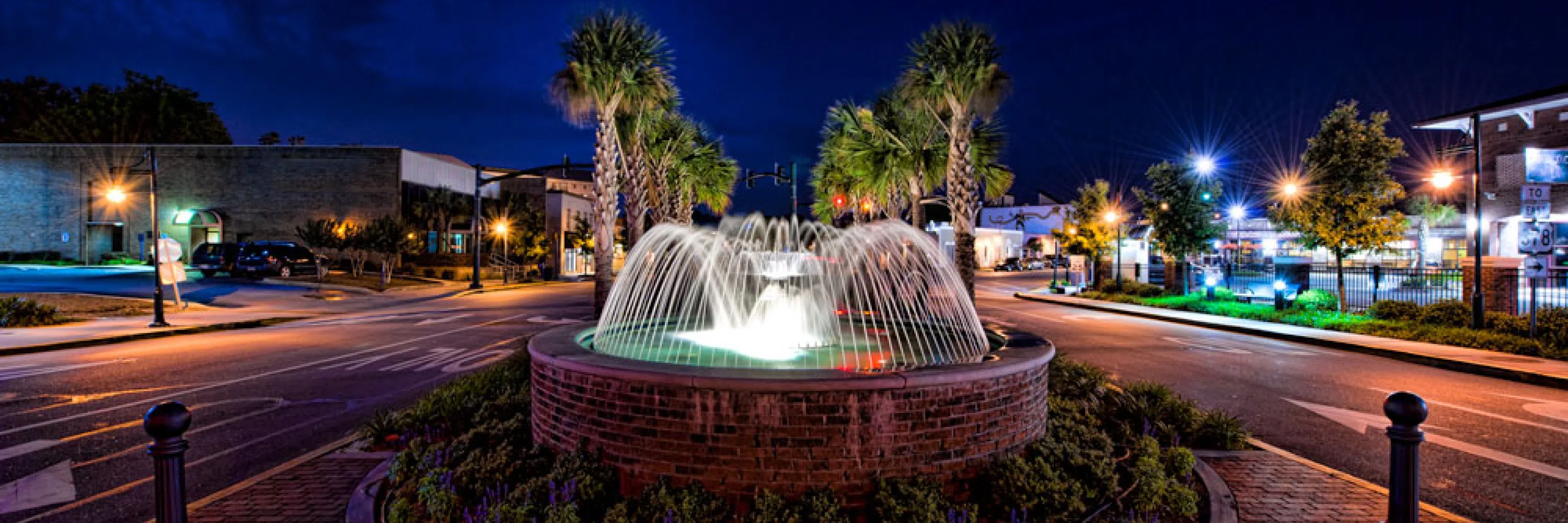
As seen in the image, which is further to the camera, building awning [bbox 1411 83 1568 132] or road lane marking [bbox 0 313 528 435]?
building awning [bbox 1411 83 1568 132]

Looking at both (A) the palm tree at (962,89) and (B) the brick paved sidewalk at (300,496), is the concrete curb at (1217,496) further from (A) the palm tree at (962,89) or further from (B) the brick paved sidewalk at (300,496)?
(A) the palm tree at (962,89)

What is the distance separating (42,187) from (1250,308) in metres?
68.6

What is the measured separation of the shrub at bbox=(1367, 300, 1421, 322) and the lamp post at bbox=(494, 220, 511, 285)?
129 ft

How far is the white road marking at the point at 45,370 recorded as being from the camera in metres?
11.6

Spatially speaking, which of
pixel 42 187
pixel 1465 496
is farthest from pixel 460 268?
pixel 1465 496

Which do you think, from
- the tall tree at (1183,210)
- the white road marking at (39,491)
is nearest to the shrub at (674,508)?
the white road marking at (39,491)

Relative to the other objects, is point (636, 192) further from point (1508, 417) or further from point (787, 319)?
point (1508, 417)

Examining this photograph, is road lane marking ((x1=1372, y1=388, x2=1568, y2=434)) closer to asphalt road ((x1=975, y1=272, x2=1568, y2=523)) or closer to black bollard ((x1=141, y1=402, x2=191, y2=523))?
asphalt road ((x1=975, y1=272, x2=1568, y2=523))

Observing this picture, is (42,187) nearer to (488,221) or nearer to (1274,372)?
(488,221)

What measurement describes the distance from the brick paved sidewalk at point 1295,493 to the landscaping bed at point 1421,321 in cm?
1161

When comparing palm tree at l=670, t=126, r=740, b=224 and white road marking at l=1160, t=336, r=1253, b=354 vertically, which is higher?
palm tree at l=670, t=126, r=740, b=224

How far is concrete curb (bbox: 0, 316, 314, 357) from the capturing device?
46.8ft

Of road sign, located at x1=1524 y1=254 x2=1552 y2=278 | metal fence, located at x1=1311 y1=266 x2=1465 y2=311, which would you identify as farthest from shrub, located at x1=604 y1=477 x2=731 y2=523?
metal fence, located at x1=1311 y1=266 x2=1465 y2=311

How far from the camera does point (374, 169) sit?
45562 mm
